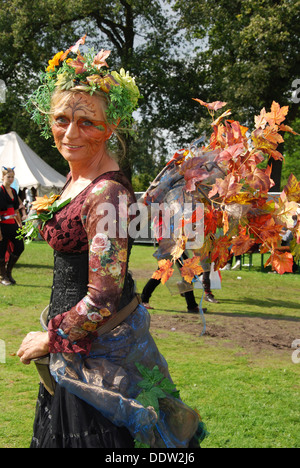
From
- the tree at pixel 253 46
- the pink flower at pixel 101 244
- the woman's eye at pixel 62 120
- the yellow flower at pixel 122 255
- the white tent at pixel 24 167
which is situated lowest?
the yellow flower at pixel 122 255

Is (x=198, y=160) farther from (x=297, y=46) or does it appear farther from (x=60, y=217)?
(x=297, y=46)

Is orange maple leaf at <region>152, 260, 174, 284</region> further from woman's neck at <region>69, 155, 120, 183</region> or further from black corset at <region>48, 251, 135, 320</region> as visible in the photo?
woman's neck at <region>69, 155, 120, 183</region>

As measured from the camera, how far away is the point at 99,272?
6.35 feet

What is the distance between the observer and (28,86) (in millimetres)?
28781

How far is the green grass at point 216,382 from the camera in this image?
3.94m

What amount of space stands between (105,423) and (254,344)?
4837 mm

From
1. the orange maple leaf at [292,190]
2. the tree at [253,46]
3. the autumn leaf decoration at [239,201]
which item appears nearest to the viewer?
the autumn leaf decoration at [239,201]

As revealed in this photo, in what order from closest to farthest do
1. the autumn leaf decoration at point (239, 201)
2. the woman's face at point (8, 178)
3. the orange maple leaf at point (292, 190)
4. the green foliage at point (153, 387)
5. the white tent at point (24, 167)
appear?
the green foliage at point (153, 387) < the autumn leaf decoration at point (239, 201) < the orange maple leaf at point (292, 190) < the woman's face at point (8, 178) < the white tent at point (24, 167)

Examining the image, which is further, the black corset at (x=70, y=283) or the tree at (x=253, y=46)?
the tree at (x=253, y=46)

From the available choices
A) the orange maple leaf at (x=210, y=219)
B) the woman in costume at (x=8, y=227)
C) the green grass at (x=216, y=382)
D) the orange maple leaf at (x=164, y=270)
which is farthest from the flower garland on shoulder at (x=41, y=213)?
the woman in costume at (x=8, y=227)

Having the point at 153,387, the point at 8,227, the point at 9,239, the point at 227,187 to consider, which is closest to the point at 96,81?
the point at 227,187

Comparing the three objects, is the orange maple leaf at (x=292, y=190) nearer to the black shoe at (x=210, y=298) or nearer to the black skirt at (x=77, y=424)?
the black skirt at (x=77, y=424)

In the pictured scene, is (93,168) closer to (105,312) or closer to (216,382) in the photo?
(105,312)
